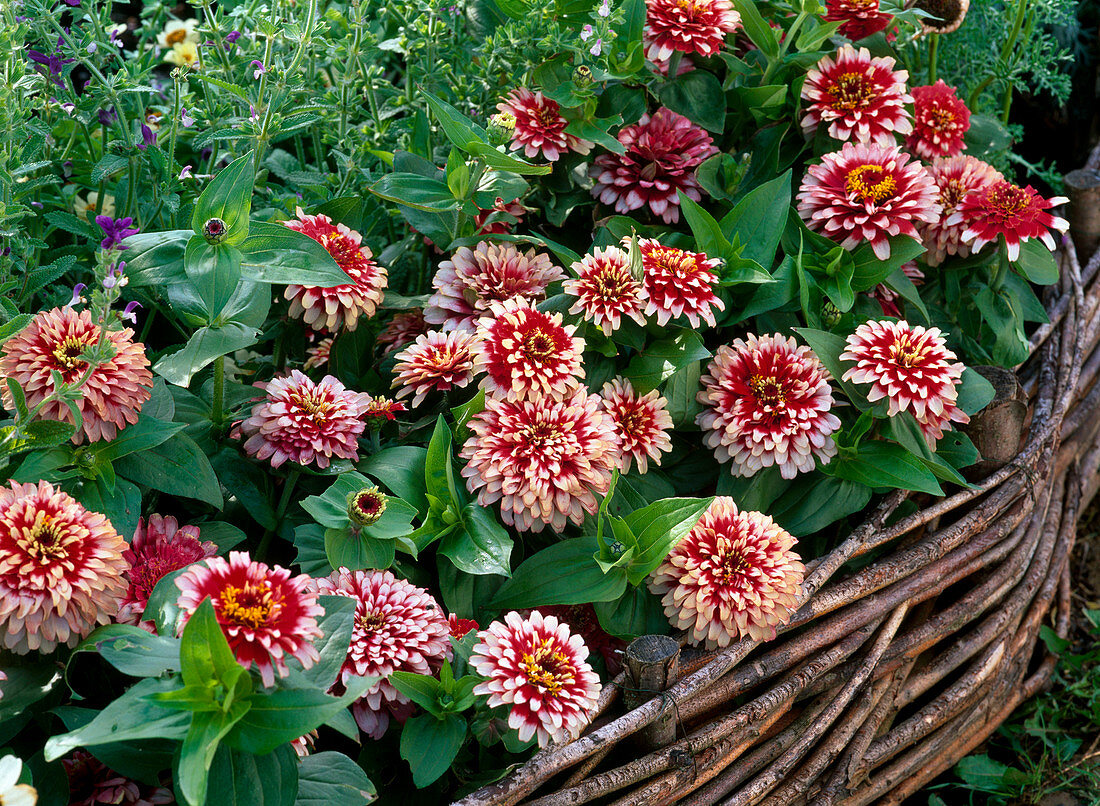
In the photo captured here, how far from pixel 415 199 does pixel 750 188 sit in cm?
49

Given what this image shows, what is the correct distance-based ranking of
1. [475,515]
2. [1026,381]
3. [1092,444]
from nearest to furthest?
[475,515] → [1026,381] → [1092,444]

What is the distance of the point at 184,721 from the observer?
719 millimetres

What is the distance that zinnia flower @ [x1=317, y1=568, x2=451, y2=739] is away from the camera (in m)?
0.87

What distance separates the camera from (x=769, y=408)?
1105 millimetres

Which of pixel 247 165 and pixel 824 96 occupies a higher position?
pixel 824 96

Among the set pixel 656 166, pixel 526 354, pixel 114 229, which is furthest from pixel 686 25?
pixel 114 229

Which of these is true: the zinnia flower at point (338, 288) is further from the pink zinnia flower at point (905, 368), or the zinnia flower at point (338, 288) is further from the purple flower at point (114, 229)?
the pink zinnia flower at point (905, 368)

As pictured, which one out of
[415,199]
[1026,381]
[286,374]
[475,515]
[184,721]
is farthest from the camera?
[1026,381]

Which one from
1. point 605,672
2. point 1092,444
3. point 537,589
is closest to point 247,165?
point 537,589

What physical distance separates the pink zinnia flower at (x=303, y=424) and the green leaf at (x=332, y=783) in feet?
1.00

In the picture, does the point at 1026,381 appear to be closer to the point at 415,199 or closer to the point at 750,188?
the point at 750,188

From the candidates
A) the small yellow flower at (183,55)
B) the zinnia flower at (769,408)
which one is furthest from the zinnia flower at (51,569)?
the small yellow flower at (183,55)

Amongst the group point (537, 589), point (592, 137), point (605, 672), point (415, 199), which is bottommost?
point (605, 672)

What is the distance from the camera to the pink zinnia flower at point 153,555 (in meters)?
0.89
